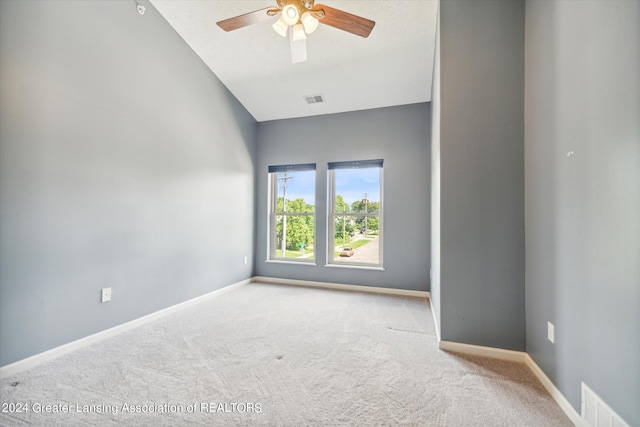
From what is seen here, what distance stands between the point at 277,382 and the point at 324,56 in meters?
3.39

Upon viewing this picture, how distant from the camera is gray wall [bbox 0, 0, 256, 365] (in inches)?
72.1

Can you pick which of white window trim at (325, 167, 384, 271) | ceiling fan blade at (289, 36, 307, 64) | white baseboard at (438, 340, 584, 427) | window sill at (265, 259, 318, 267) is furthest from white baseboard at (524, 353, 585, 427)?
ceiling fan blade at (289, 36, 307, 64)

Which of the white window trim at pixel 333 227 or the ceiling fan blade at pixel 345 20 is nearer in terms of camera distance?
the ceiling fan blade at pixel 345 20

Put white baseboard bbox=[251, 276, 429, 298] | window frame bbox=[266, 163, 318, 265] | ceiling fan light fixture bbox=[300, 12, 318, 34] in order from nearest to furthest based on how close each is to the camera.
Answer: ceiling fan light fixture bbox=[300, 12, 318, 34] → white baseboard bbox=[251, 276, 429, 298] → window frame bbox=[266, 163, 318, 265]

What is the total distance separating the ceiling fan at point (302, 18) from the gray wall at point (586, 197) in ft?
4.16

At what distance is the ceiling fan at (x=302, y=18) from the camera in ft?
6.71

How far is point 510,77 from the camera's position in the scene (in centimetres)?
205

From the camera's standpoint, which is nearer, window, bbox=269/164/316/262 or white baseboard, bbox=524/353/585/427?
white baseboard, bbox=524/353/585/427

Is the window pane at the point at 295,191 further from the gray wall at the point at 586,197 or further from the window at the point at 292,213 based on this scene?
the gray wall at the point at 586,197

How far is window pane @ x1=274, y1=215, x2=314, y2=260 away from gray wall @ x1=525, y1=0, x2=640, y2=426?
3.06 meters

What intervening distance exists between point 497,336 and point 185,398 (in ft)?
7.34

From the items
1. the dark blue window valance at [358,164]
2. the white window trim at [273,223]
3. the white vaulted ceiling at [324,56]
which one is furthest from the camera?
the white window trim at [273,223]

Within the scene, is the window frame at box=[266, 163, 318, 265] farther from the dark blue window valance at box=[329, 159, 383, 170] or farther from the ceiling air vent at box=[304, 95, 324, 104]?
the ceiling air vent at box=[304, 95, 324, 104]

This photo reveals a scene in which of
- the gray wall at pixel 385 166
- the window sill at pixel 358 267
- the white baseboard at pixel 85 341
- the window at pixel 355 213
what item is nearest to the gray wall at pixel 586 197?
the gray wall at pixel 385 166
